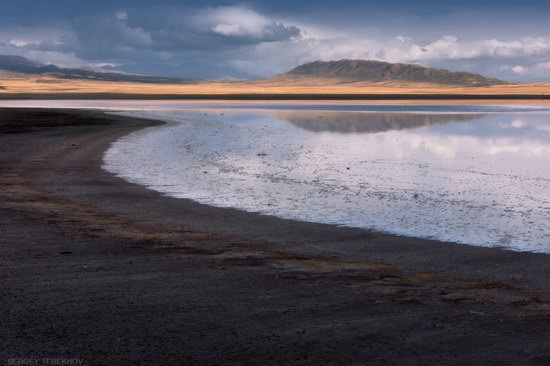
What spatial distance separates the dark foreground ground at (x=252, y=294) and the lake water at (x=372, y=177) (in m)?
1.36

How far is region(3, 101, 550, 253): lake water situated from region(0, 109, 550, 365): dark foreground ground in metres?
1.36

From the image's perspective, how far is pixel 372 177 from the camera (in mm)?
18141

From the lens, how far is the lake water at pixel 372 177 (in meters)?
12.0

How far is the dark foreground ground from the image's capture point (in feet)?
18.4

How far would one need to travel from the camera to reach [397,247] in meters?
9.84

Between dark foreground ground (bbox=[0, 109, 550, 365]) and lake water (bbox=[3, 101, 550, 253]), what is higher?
dark foreground ground (bbox=[0, 109, 550, 365])

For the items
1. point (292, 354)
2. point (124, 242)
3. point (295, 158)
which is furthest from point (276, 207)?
point (295, 158)

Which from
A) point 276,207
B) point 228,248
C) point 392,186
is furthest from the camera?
point 392,186

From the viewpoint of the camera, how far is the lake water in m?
12.0

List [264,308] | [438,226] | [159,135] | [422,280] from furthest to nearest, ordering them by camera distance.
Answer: [159,135]
[438,226]
[422,280]
[264,308]

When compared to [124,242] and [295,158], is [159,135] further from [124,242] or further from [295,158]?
[124,242]

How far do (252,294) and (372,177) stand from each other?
A: 11366 mm

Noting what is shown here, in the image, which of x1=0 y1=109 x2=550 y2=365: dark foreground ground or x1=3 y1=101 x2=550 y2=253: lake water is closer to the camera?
x1=0 y1=109 x2=550 y2=365: dark foreground ground

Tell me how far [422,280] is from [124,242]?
4166 mm
